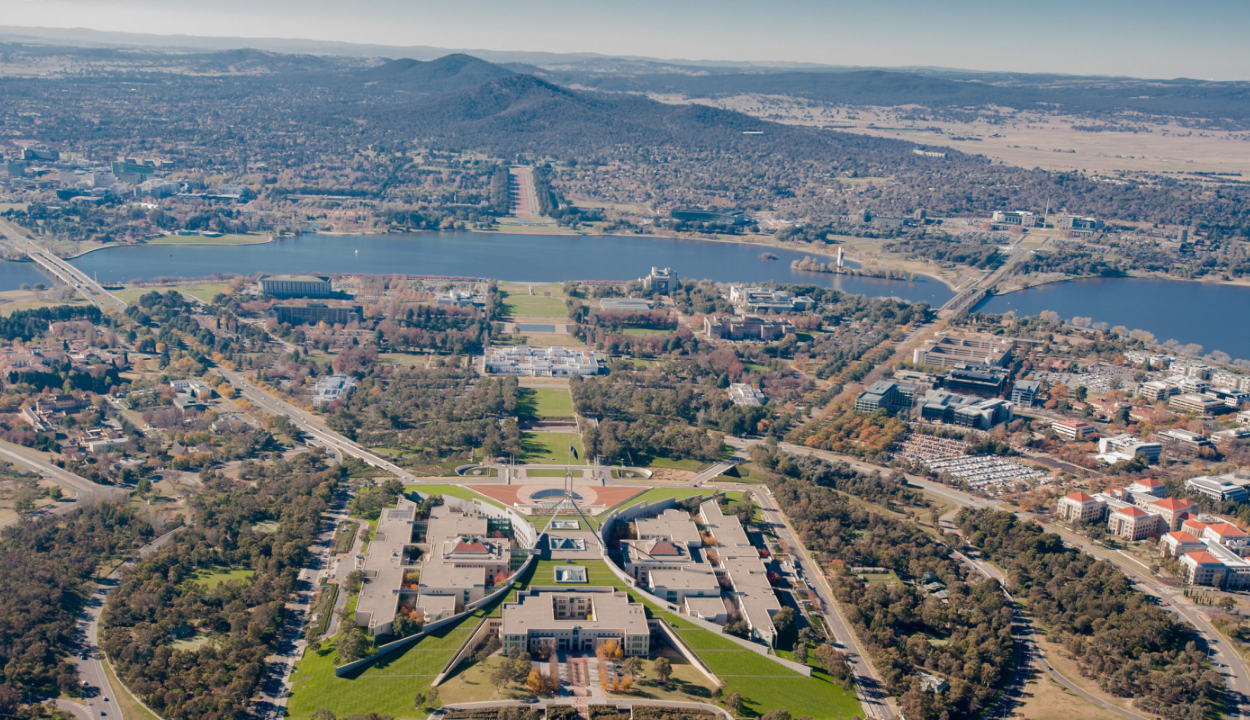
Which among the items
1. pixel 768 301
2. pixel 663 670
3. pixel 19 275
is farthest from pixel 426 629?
pixel 19 275

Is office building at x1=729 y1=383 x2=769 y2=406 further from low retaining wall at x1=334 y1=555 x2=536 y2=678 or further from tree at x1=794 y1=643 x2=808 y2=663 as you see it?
tree at x1=794 y1=643 x2=808 y2=663

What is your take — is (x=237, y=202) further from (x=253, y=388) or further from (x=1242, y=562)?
(x=1242, y=562)

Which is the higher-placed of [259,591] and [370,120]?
[370,120]

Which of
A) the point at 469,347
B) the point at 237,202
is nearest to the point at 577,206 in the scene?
the point at 237,202

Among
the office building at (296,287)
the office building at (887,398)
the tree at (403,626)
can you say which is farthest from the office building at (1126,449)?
the office building at (296,287)

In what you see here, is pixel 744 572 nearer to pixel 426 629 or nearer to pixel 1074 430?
pixel 426 629

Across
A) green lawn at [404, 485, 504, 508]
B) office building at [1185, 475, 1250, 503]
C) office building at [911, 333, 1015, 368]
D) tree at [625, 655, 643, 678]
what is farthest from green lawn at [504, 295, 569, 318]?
tree at [625, 655, 643, 678]

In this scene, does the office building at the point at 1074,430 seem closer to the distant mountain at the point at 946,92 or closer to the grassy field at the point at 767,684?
the grassy field at the point at 767,684
